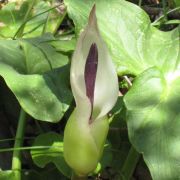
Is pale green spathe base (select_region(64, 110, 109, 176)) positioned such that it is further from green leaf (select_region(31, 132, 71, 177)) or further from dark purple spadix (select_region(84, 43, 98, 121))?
green leaf (select_region(31, 132, 71, 177))

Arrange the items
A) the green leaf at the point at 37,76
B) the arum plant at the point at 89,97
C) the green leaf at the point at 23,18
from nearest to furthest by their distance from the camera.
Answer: the arum plant at the point at 89,97 < the green leaf at the point at 37,76 < the green leaf at the point at 23,18

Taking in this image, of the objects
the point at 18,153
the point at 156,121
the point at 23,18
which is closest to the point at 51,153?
the point at 18,153

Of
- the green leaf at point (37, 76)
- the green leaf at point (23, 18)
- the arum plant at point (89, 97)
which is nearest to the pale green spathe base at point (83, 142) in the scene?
the arum plant at point (89, 97)

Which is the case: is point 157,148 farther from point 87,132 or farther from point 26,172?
point 26,172

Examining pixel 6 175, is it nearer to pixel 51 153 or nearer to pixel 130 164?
pixel 51 153

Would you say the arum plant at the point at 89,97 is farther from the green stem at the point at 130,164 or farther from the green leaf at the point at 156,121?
the green stem at the point at 130,164

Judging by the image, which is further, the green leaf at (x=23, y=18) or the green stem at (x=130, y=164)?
the green leaf at (x=23, y=18)

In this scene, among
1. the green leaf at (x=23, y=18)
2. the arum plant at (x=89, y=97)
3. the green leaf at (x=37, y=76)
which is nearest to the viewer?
the arum plant at (x=89, y=97)
